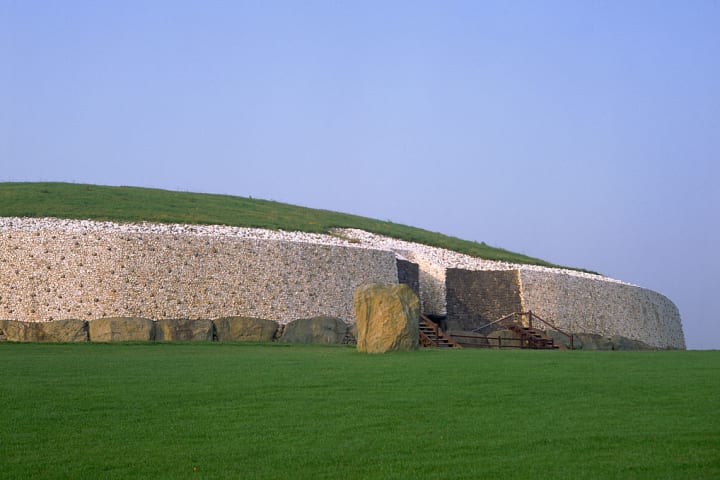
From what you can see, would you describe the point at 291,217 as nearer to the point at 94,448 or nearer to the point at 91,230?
the point at 91,230

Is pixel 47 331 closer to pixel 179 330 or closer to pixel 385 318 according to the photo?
pixel 179 330

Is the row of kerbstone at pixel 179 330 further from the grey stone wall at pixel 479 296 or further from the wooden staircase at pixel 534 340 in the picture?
the grey stone wall at pixel 479 296

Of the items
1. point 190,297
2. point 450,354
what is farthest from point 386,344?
point 190,297

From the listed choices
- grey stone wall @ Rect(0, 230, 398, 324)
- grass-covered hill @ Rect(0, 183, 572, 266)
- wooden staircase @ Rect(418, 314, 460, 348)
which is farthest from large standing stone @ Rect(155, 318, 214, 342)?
grass-covered hill @ Rect(0, 183, 572, 266)

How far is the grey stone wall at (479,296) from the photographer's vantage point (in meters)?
36.2

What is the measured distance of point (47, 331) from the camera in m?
27.0

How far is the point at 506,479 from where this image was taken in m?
8.47

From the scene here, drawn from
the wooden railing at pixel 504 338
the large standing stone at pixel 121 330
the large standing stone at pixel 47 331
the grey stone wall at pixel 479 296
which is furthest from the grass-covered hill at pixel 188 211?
the large standing stone at pixel 121 330

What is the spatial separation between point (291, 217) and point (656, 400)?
30.9 m

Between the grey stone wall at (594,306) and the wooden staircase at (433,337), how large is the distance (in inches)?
A: 260

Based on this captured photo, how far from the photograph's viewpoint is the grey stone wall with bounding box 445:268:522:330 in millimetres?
36156

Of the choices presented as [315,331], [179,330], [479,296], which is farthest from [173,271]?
[479,296]

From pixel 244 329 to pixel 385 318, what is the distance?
9.00 m

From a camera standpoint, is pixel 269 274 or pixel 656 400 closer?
pixel 656 400
